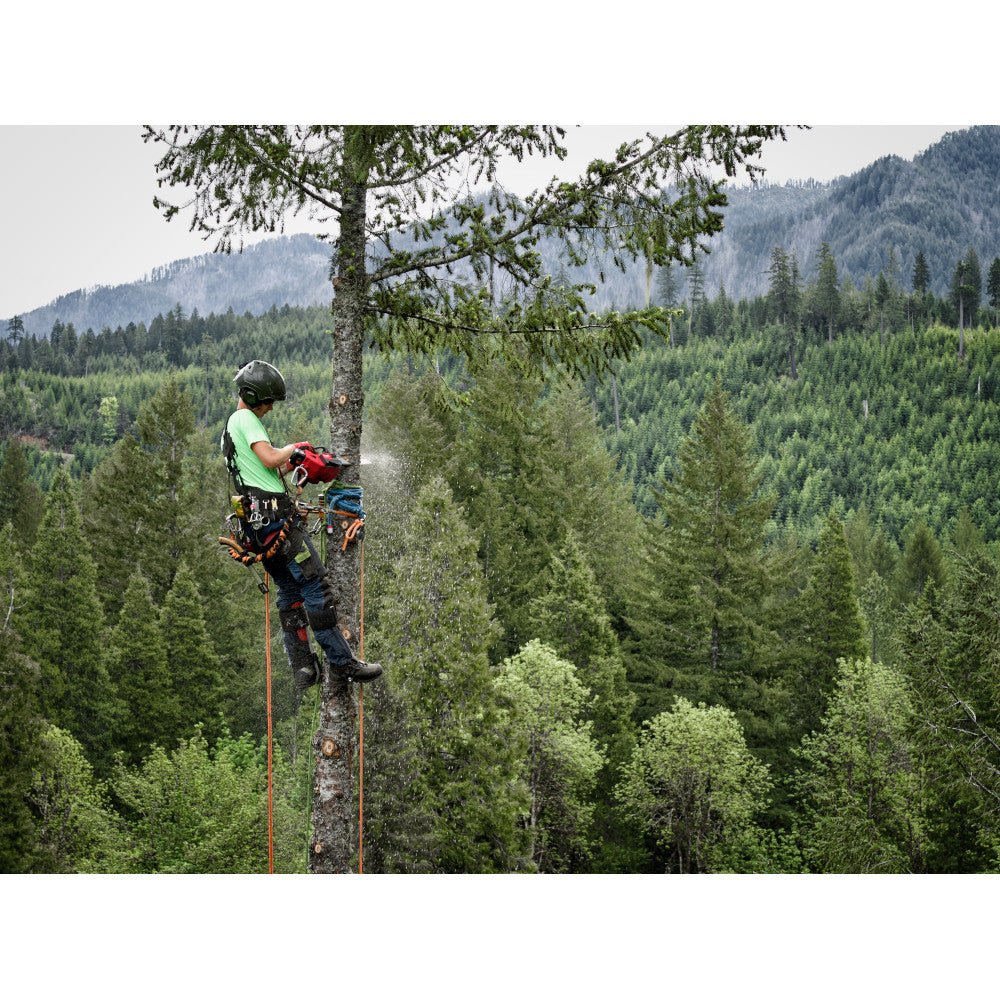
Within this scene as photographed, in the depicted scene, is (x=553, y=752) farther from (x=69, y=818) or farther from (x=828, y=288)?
(x=828, y=288)

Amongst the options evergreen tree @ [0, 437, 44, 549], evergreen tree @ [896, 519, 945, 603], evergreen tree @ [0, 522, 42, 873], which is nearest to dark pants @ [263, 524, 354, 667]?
evergreen tree @ [0, 522, 42, 873]

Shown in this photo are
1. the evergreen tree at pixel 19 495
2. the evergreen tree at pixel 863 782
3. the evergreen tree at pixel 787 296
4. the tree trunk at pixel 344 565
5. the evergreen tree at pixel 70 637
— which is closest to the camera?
the tree trunk at pixel 344 565

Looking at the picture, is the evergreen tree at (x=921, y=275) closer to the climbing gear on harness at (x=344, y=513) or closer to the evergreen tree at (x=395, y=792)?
the evergreen tree at (x=395, y=792)

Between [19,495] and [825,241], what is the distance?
15064 millimetres

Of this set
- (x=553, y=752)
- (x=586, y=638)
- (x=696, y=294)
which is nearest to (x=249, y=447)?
(x=553, y=752)

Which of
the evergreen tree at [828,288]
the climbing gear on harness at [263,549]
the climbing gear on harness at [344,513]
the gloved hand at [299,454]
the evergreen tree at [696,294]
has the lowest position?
the climbing gear on harness at [263,549]

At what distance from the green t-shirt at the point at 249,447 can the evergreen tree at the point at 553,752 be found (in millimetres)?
10871

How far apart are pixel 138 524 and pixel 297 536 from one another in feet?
58.2

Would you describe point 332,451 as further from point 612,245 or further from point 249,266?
point 249,266

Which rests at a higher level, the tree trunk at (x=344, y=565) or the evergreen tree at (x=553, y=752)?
the tree trunk at (x=344, y=565)

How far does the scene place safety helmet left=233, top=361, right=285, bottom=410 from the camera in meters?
4.35

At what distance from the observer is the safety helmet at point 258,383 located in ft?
14.3

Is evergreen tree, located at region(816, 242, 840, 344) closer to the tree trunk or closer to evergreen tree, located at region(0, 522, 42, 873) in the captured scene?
evergreen tree, located at region(0, 522, 42, 873)

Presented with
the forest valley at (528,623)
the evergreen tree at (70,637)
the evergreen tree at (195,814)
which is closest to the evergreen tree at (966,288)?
the forest valley at (528,623)
